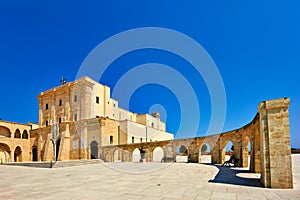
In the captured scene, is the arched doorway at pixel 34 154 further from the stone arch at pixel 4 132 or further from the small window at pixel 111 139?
the small window at pixel 111 139

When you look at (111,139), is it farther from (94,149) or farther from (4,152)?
(4,152)

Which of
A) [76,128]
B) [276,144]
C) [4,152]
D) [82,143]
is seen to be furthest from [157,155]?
[276,144]

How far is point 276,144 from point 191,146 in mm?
18078

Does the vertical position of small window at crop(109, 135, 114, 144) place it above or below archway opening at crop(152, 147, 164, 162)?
above

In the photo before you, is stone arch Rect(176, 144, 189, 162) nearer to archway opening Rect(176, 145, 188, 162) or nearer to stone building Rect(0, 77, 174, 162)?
archway opening Rect(176, 145, 188, 162)

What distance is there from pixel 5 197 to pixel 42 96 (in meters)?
43.7

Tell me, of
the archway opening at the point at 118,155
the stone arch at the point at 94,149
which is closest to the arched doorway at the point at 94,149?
the stone arch at the point at 94,149

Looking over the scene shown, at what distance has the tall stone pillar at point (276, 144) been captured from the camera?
8195 millimetres

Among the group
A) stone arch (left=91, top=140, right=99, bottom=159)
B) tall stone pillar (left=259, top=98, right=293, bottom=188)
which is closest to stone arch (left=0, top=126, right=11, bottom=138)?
stone arch (left=91, top=140, right=99, bottom=159)

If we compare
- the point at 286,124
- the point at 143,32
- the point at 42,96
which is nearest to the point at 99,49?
the point at 143,32

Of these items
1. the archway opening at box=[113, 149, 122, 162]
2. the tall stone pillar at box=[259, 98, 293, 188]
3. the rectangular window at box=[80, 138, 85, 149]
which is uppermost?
the tall stone pillar at box=[259, 98, 293, 188]

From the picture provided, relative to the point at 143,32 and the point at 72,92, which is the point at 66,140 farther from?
the point at 143,32

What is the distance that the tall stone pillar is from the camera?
26.9 feet

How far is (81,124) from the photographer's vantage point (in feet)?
120
